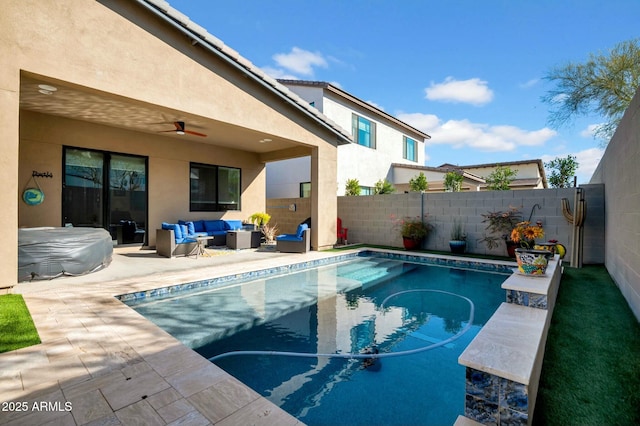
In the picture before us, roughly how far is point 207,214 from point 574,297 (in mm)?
10784

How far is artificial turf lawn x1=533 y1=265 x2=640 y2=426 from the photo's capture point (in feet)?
7.18

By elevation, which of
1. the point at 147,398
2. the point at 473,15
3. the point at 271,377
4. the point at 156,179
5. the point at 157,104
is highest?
the point at 473,15

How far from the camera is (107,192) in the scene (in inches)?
373

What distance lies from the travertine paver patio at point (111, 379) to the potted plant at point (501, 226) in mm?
8959

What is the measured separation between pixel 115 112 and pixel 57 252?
3684 mm

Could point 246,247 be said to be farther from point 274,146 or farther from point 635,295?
point 635,295

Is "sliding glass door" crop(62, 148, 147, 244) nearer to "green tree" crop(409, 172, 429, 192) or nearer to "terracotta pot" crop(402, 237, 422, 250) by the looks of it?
"terracotta pot" crop(402, 237, 422, 250)

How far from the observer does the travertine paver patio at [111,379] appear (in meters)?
2.14

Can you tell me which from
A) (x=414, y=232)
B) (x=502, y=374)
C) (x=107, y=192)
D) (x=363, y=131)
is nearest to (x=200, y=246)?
(x=107, y=192)

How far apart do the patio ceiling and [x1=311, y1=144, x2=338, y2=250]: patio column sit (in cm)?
166

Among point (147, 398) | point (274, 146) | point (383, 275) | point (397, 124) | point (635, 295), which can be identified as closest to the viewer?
A: point (147, 398)

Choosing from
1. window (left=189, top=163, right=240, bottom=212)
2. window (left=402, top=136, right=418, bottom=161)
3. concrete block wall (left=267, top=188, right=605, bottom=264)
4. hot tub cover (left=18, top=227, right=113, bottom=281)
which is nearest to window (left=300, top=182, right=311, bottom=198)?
concrete block wall (left=267, top=188, right=605, bottom=264)

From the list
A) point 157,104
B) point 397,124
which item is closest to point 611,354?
point 157,104

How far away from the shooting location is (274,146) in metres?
11.8
